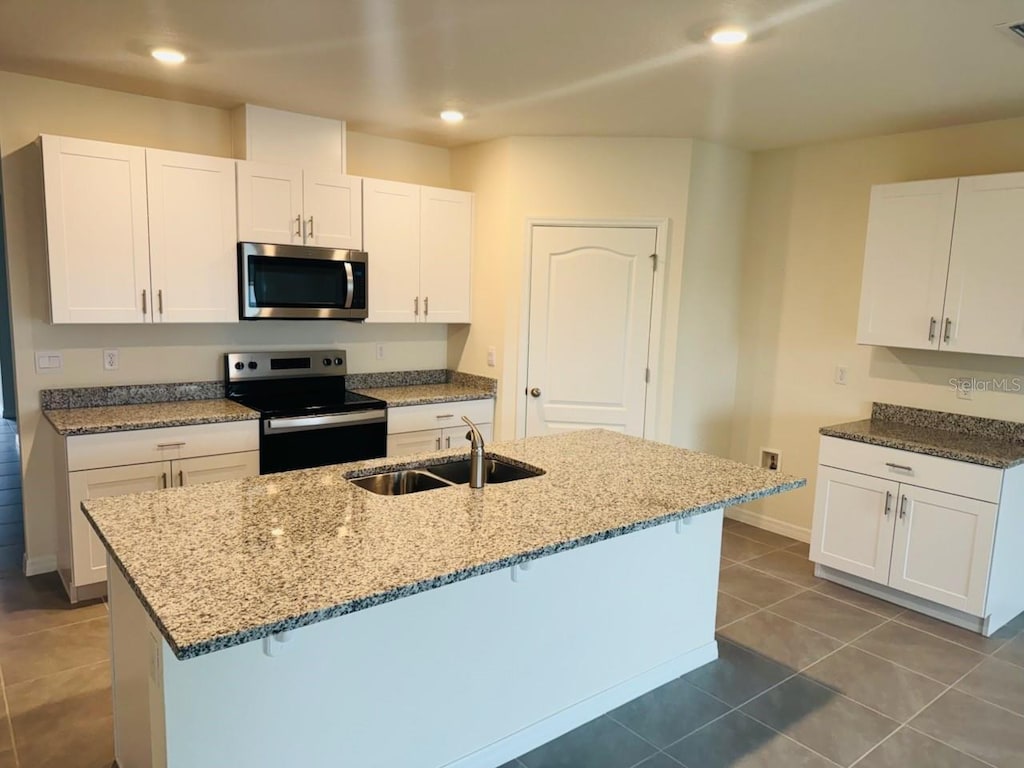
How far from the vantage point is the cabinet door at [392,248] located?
13.3 feet

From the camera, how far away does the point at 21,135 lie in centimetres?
325

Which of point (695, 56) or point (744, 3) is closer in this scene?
point (744, 3)

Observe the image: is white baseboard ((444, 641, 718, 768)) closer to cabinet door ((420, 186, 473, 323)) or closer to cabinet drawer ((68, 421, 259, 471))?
cabinet drawer ((68, 421, 259, 471))

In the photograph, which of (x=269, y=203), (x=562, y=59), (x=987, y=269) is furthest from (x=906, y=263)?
(x=269, y=203)

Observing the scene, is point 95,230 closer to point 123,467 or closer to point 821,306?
point 123,467

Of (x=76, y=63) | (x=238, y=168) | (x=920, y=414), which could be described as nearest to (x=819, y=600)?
(x=920, y=414)

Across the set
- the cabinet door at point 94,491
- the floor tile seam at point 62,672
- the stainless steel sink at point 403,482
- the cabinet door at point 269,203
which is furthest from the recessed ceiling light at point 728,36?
the floor tile seam at point 62,672

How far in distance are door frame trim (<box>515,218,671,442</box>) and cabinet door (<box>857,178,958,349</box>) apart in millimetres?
1116

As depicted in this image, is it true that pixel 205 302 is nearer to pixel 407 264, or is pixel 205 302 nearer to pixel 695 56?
pixel 407 264

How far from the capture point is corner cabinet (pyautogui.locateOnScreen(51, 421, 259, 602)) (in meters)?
3.09

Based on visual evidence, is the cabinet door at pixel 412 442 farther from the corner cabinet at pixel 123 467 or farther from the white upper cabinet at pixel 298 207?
the white upper cabinet at pixel 298 207

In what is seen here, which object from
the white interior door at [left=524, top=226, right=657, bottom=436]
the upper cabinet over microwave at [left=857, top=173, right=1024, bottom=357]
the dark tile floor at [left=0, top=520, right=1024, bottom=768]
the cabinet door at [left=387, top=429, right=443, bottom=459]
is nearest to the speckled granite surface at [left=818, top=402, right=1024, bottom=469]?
the upper cabinet over microwave at [left=857, top=173, right=1024, bottom=357]

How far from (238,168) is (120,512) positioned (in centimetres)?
226

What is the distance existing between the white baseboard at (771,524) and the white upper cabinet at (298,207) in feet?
10.3
